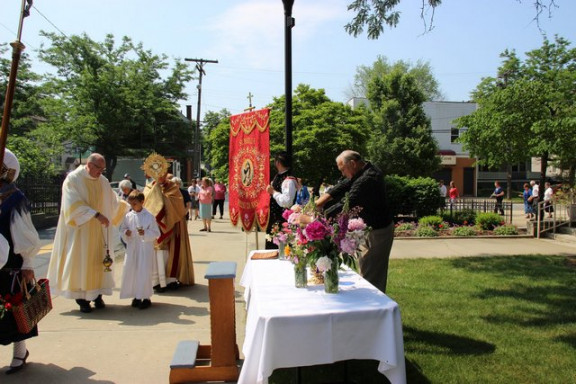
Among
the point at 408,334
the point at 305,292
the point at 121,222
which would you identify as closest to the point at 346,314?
the point at 305,292

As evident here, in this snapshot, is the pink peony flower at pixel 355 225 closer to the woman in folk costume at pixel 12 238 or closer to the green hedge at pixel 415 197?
the woman in folk costume at pixel 12 238

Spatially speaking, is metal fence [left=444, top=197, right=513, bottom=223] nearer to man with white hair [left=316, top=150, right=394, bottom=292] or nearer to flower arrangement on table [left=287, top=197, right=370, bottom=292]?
man with white hair [left=316, top=150, right=394, bottom=292]

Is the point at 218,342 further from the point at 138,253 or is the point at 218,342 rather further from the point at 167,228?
the point at 167,228

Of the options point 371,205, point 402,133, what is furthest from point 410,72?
point 371,205

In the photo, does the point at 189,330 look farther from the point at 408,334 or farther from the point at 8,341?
the point at 408,334

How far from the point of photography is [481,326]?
579 cm

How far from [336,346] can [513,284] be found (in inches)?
225

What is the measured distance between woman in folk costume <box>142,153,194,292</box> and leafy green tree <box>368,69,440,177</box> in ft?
97.4

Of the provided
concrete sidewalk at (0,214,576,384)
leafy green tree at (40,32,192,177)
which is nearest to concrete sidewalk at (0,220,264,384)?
concrete sidewalk at (0,214,576,384)

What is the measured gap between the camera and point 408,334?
5.53 m

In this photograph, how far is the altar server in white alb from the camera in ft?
22.1

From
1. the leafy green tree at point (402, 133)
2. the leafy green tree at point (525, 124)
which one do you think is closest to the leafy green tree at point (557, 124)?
the leafy green tree at point (525, 124)

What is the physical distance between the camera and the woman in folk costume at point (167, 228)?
7.74 meters

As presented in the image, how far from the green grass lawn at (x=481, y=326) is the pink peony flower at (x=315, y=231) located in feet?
3.74
